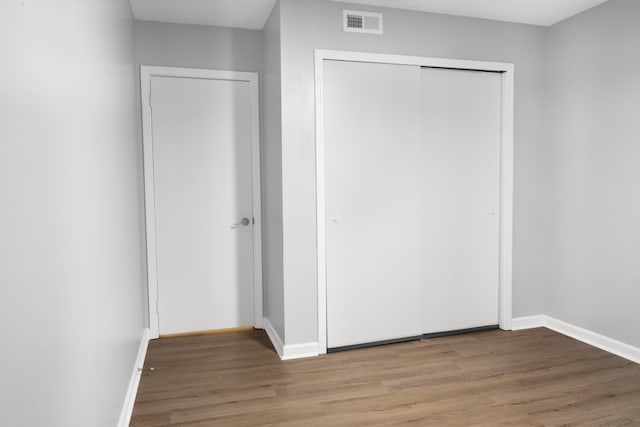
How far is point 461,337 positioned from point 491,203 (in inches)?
46.2

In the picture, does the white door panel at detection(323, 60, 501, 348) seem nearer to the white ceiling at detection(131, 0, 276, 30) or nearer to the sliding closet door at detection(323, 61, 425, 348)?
the sliding closet door at detection(323, 61, 425, 348)

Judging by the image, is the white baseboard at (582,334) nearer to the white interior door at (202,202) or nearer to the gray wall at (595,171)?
the gray wall at (595,171)

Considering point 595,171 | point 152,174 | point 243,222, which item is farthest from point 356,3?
point 595,171

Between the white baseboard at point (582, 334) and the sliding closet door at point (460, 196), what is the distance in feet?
1.15

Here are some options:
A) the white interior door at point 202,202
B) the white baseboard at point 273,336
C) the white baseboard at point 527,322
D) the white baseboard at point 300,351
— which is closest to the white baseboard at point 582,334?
the white baseboard at point 527,322

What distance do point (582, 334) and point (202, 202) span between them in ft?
10.9

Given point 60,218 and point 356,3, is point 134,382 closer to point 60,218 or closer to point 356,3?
point 60,218

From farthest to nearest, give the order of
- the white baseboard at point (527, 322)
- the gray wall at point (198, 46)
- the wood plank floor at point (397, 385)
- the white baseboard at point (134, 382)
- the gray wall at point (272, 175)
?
the white baseboard at point (527, 322)
the gray wall at point (198, 46)
the gray wall at point (272, 175)
the wood plank floor at point (397, 385)
the white baseboard at point (134, 382)

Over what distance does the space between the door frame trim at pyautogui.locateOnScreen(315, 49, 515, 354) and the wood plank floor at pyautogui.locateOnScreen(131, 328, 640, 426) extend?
37 cm

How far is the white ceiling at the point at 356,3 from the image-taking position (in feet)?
10.8

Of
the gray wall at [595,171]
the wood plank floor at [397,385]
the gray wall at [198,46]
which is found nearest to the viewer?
the wood plank floor at [397,385]

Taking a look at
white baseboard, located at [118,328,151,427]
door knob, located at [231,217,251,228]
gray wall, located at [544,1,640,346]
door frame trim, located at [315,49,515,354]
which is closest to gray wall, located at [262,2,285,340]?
door knob, located at [231,217,251,228]

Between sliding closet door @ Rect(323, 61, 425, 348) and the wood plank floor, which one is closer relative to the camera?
the wood plank floor

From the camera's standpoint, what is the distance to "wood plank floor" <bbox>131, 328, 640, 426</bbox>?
2.47 metres
